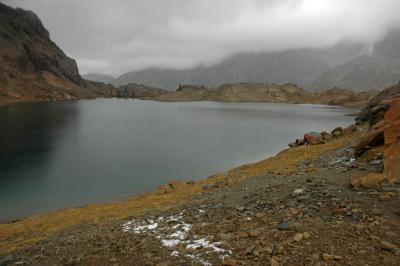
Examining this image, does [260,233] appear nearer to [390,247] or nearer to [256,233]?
[256,233]

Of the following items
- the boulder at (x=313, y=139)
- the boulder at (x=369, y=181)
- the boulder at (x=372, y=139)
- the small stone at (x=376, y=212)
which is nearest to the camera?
the small stone at (x=376, y=212)

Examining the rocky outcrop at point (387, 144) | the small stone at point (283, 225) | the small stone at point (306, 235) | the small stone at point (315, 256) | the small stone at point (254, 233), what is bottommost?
the small stone at point (254, 233)

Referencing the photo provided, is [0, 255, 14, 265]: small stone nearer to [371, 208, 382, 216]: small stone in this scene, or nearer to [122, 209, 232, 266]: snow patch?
[122, 209, 232, 266]: snow patch

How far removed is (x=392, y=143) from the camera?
16.7m

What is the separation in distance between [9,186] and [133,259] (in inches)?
1167

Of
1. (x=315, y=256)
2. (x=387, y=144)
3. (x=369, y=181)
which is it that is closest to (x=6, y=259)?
(x=315, y=256)

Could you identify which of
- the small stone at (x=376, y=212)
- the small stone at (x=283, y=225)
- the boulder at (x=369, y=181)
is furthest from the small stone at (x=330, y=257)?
the boulder at (x=369, y=181)

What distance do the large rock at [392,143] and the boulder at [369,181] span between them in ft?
1.10

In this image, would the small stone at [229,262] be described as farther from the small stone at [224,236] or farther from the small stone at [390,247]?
the small stone at [390,247]

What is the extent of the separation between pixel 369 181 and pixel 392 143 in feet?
11.6

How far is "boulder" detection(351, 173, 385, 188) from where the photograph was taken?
14.3m

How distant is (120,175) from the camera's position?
4088 centimetres

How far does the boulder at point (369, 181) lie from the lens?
46.8ft

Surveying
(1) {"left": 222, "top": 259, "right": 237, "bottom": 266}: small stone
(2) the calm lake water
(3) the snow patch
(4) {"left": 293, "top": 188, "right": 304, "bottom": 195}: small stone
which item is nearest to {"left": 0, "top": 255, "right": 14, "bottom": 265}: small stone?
(3) the snow patch
